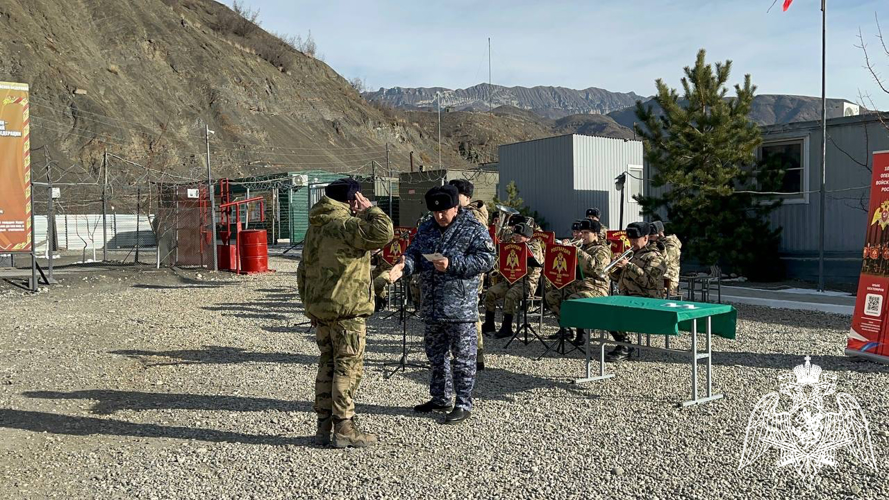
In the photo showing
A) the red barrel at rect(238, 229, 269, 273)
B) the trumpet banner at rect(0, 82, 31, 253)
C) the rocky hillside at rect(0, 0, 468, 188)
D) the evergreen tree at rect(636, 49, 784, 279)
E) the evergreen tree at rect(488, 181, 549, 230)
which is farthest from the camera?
the rocky hillside at rect(0, 0, 468, 188)

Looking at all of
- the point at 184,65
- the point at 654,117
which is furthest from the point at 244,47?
the point at 654,117

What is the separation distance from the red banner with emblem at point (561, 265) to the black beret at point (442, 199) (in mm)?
3013

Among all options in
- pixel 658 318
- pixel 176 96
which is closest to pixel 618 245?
pixel 658 318

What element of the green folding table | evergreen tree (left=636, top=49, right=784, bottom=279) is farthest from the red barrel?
the green folding table

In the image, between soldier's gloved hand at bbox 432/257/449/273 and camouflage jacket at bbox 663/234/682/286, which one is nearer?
soldier's gloved hand at bbox 432/257/449/273

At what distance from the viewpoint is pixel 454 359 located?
6.03 metres

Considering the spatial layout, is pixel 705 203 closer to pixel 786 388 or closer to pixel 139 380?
pixel 786 388

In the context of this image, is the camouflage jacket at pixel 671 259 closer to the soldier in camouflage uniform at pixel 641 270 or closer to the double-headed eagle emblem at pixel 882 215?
the soldier in camouflage uniform at pixel 641 270

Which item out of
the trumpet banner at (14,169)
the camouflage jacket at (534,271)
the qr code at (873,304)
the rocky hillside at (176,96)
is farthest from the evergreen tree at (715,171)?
the rocky hillside at (176,96)

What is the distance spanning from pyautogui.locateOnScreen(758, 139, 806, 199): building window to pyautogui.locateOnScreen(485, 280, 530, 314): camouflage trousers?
26.5ft

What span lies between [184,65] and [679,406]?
57584mm

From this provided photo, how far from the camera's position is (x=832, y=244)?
14992mm

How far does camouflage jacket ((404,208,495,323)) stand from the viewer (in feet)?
19.2

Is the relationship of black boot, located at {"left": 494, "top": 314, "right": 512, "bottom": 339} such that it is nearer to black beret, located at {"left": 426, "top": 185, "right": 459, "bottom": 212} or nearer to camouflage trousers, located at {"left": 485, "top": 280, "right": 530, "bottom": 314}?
camouflage trousers, located at {"left": 485, "top": 280, "right": 530, "bottom": 314}
